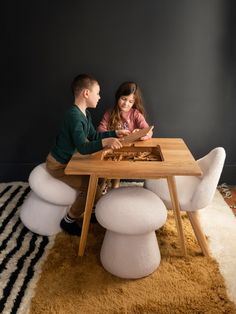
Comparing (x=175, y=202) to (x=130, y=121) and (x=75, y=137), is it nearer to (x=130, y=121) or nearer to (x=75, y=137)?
(x=75, y=137)

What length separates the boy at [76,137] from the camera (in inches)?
70.9

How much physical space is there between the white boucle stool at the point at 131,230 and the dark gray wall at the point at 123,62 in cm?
112

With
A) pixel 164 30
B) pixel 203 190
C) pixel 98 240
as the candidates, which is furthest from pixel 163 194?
pixel 164 30

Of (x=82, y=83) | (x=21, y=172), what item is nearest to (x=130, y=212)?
(x=82, y=83)

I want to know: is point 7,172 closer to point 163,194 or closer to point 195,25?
point 163,194

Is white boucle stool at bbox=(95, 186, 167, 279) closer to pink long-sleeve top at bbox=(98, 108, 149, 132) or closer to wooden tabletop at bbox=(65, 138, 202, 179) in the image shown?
wooden tabletop at bbox=(65, 138, 202, 179)

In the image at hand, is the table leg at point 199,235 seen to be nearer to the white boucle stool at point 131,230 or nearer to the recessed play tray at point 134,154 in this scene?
the white boucle stool at point 131,230

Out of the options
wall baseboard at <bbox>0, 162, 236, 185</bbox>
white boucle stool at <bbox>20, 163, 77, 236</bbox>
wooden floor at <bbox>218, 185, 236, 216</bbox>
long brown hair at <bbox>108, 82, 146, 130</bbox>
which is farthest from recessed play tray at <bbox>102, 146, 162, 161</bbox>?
wall baseboard at <bbox>0, 162, 236, 185</bbox>

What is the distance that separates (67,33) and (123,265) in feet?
5.61


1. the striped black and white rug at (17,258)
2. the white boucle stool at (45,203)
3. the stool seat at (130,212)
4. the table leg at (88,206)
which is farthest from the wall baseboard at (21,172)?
the stool seat at (130,212)

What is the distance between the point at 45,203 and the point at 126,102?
0.86 m

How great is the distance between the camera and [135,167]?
5.31ft

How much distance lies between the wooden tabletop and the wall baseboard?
1.10 metres

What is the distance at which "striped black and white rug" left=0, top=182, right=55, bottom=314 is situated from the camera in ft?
5.00
